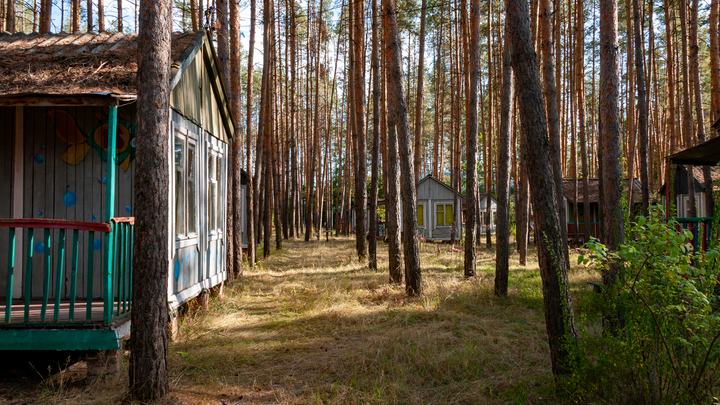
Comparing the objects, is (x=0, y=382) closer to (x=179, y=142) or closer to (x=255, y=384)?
(x=255, y=384)

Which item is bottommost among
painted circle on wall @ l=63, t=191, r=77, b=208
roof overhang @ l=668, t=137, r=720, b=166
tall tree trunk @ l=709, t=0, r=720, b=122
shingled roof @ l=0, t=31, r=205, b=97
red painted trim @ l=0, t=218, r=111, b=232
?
red painted trim @ l=0, t=218, r=111, b=232

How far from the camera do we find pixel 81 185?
586 cm

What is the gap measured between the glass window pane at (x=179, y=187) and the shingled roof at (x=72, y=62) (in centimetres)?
126

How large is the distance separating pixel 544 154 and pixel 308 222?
2072 centimetres

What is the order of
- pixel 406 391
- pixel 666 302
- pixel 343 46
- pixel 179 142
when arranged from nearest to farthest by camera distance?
1. pixel 666 302
2. pixel 406 391
3. pixel 179 142
4. pixel 343 46

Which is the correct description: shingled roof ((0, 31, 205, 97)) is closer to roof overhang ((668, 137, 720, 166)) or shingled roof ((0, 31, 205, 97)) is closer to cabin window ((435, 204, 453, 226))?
roof overhang ((668, 137, 720, 166))

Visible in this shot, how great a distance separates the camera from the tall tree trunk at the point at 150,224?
3.73 meters

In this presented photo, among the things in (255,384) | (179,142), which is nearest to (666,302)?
(255,384)

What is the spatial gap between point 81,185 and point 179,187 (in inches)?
49.7

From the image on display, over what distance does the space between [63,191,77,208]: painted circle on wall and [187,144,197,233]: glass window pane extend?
1603 mm

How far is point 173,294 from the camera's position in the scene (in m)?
6.29

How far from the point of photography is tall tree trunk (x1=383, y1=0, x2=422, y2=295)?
8492 millimetres

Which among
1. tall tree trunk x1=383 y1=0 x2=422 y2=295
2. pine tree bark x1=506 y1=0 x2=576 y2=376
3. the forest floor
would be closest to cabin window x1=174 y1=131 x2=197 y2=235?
the forest floor

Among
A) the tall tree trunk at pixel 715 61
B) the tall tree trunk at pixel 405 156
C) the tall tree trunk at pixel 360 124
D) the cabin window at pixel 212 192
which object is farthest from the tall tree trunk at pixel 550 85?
the cabin window at pixel 212 192
